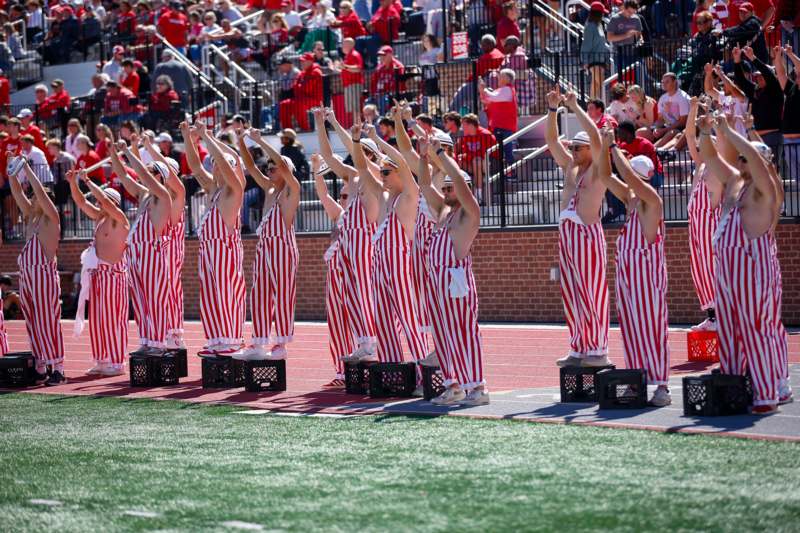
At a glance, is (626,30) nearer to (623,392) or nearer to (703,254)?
(703,254)

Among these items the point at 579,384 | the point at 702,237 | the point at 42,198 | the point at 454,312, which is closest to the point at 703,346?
the point at 702,237

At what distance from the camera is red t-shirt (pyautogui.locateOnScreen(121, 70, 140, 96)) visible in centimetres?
2877

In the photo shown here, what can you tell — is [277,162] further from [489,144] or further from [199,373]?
[489,144]

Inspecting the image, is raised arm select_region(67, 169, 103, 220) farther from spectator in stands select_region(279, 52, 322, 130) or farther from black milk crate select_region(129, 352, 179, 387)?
spectator in stands select_region(279, 52, 322, 130)

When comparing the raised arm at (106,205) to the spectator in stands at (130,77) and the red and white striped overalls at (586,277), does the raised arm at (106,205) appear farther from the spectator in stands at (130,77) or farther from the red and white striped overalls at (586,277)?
the spectator in stands at (130,77)

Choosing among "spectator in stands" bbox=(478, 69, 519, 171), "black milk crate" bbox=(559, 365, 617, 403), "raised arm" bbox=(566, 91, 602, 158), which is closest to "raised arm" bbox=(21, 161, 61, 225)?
"raised arm" bbox=(566, 91, 602, 158)

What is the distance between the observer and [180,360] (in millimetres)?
14500

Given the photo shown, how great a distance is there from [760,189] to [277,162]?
539 centimetres

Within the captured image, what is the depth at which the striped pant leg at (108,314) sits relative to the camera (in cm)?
Answer: 1538

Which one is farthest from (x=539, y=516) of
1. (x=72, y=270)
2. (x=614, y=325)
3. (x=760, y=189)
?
(x=72, y=270)

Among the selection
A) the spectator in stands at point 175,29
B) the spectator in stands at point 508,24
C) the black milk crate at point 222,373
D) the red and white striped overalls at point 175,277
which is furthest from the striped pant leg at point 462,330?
the spectator in stands at point 175,29

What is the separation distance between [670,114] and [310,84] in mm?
8395

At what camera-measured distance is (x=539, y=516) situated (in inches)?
290

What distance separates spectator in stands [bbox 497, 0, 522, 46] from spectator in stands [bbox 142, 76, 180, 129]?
6.65 meters
